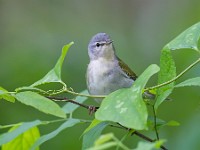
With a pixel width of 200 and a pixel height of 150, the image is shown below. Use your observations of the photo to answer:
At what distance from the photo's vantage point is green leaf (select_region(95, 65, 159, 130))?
146 cm

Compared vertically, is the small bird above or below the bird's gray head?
below

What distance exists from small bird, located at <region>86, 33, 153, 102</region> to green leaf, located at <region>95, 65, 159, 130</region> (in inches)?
54.7

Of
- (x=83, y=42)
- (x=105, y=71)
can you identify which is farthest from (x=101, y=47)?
(x=83, y=42)

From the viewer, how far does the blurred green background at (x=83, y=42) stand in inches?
145

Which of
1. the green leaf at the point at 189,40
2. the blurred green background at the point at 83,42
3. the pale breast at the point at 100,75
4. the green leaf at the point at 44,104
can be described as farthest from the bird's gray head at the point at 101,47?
the green leaf at the point at 44,104

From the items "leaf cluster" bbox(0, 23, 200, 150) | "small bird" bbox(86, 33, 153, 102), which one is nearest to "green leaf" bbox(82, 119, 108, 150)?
"leaf cluster" bbox(0, 23, 200, 150)

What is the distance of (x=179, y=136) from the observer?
10.00 ft

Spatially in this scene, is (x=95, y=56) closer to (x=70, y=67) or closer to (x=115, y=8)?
(x=70, y=67)

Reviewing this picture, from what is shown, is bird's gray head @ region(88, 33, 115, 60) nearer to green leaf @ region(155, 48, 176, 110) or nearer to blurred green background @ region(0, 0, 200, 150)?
blurred green background @ region(0, 0, 200, 150)

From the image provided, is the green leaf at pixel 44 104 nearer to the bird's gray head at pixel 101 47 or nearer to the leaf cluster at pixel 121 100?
the leaf cluster at pixel 121 100

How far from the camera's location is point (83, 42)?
642 cm

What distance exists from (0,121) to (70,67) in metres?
0.88

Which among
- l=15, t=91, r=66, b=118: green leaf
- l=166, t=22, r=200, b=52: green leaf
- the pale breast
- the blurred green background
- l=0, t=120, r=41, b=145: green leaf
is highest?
l=166, t=22, r=200, b=52: green leaf

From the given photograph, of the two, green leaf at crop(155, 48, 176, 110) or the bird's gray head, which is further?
the bird's gray head
